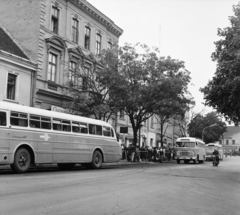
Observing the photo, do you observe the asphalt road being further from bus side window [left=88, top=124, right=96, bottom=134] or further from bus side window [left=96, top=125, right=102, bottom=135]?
bus side window [left=96, top=125, right=102, bottom=135]

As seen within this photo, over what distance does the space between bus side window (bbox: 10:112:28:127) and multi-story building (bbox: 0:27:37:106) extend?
9.11 m

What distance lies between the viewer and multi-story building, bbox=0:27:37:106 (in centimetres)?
2383

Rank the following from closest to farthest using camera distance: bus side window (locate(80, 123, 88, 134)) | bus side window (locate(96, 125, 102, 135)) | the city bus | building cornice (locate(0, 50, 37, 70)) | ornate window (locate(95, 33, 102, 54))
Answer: the city bus → bus side window (locate(80, 123, 88, 134)) → bus side window (locate(96, 125, 102, 135)) → building cornice (locate(0, 50, 37, 70)) → ornate window (locate(95, 33, 102, 54))

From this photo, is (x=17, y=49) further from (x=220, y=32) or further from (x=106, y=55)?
(x=220, y=32)

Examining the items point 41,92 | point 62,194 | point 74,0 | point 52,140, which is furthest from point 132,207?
point 74,0

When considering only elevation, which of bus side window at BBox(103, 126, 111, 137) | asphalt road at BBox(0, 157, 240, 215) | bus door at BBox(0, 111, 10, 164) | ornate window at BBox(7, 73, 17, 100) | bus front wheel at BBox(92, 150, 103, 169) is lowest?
asphalt road at BBox(0, 157, 240, 215)

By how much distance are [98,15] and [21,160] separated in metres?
22.9

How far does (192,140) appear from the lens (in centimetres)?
3441

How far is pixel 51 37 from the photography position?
28.0 metres

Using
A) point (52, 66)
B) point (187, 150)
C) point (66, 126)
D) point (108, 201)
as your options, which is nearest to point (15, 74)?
point (52, 66)

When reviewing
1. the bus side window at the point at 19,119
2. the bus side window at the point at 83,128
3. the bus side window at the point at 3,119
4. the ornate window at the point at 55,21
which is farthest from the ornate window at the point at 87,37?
the bus side window at the point at 3,119

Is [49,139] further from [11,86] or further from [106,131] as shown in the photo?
[11,86]

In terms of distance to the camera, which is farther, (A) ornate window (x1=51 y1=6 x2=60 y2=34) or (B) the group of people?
(B) the group of people

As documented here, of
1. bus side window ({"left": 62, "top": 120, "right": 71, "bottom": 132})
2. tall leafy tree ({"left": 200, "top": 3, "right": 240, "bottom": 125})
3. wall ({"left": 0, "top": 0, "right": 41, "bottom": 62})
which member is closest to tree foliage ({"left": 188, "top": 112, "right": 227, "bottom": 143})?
tall leafy tree ({"left": 200, "top": 3, "right": 240, "bottom": 125})
